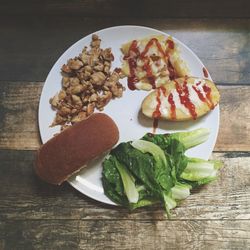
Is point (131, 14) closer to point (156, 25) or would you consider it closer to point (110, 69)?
point (156, 25)

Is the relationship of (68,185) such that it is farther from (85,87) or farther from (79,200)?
(85,87)

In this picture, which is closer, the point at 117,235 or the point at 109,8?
the point at 117,235

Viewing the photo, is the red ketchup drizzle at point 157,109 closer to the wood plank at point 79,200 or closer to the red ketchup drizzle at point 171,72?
the red ketchup drizzle at point 171,72

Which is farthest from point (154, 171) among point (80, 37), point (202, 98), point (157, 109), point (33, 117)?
point (80, 37)

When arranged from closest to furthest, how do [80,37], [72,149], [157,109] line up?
[72,149], [157,109], [80,37]

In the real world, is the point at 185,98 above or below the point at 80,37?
below

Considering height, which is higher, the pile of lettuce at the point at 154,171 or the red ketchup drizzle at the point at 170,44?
the red ketchup drizzle at the point at 170,44

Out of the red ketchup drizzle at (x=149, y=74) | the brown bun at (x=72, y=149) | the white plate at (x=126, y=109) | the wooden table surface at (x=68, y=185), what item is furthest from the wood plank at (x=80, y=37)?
the brown bun at (x=72, y=149)
